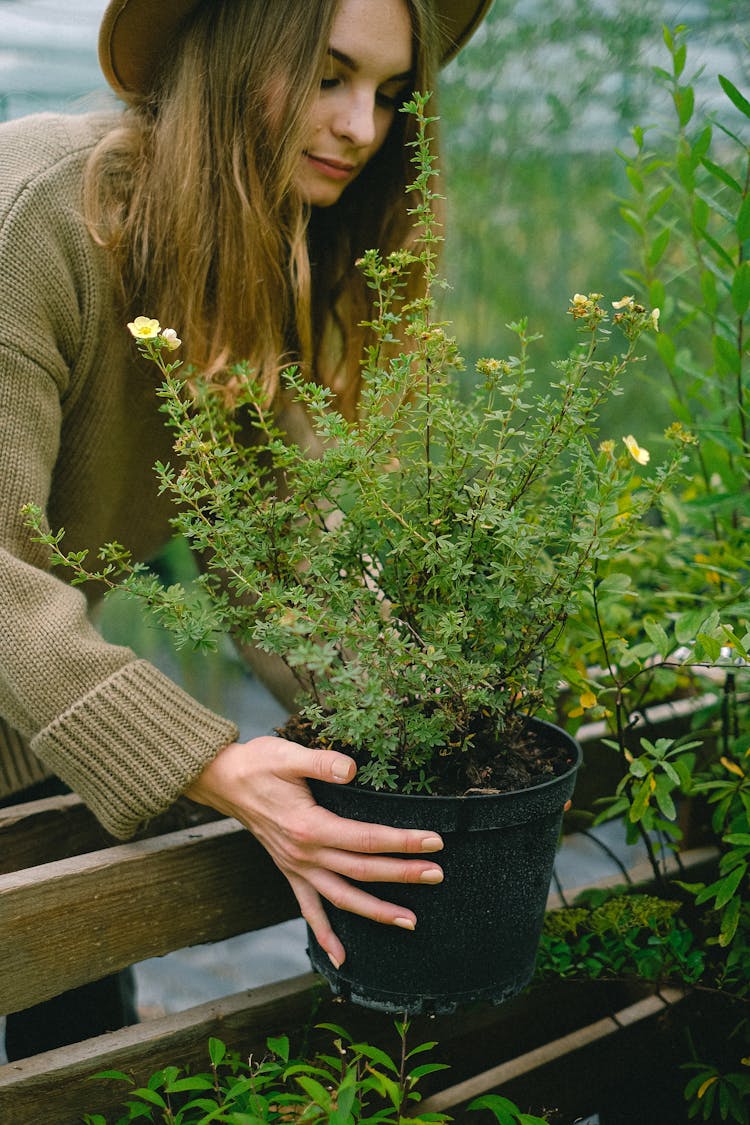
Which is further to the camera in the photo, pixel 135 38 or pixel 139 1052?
pixel 135 38

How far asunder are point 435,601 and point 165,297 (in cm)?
61

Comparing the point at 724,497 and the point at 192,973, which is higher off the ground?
→ the point at 724,497

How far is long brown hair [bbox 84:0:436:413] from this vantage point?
112 centimetres

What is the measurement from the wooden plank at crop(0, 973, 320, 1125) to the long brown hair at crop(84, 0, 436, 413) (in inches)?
28.5

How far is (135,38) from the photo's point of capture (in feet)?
3.92

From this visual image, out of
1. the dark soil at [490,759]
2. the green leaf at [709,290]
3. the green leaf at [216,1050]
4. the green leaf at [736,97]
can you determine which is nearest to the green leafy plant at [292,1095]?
the green leaf at [216,1050]

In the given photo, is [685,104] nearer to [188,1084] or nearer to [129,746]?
[129,746]

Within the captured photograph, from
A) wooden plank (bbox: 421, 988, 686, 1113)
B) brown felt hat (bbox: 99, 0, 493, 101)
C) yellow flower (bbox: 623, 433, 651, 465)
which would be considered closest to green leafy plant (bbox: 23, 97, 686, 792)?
yellow flower (bbox: 623, 433, 651, 465)

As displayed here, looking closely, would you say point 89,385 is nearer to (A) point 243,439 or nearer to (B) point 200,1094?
(A) point 243,439

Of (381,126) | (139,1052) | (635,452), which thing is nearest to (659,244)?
(635,452)

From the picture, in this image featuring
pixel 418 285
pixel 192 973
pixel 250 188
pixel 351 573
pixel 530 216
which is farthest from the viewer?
pixel 530 216

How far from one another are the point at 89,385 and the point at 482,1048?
40.5 inches

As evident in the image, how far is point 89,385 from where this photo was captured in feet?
4.07

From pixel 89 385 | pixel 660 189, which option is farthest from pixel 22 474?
pixel 660 189
